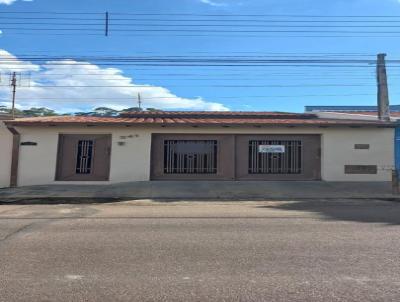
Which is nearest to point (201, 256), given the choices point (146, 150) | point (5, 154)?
point (146, 150)

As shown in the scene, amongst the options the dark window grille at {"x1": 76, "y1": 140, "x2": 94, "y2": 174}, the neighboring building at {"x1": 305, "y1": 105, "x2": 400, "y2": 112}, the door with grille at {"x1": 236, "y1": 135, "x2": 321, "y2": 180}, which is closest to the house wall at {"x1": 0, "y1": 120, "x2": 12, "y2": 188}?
the dark window grille at {"x1": 76, "y1": 140, "x2": 94, "y2": 174}

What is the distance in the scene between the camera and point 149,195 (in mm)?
14531

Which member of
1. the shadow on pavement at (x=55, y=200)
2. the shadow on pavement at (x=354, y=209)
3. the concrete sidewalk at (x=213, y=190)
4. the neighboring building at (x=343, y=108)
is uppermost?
the neighboring building at (x=343, y=108)

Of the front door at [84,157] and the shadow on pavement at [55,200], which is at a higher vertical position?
the front door at [84,157]

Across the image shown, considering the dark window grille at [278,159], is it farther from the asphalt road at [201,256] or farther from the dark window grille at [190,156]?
the asphalt road at [201,256]

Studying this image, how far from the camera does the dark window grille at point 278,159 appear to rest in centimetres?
1872

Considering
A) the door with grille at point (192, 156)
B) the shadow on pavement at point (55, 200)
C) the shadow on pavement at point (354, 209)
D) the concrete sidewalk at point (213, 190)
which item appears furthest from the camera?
the door with grille at point (192, 156)

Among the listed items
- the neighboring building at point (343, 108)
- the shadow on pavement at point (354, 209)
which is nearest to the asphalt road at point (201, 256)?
the shadow on pavement at point (354, 209)

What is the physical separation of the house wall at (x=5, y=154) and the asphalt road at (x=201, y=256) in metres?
8.38

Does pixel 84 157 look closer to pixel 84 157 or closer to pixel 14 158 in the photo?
pixel 84 157

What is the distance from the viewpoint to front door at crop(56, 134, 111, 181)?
59.8ft

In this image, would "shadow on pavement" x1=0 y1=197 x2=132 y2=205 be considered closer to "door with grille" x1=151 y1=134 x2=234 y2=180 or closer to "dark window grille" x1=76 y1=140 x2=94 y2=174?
"dark window grille" x1=76 y1=140 x2=94 y2=174

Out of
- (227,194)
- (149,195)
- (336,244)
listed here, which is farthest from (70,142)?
(336,244)

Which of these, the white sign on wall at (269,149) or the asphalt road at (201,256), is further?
the white sign on wall at (269,149)
